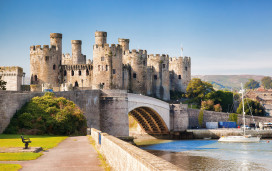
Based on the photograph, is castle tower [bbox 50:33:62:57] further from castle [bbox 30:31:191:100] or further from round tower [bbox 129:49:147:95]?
round tower [bbox 129:49:147:95]

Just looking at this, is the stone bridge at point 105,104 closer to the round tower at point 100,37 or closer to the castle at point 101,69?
the castle at point 101,69

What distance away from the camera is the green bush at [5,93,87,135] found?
32.3 metres

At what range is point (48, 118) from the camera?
111 feet

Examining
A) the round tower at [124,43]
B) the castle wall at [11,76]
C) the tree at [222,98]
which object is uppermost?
the round tower at [124,43]

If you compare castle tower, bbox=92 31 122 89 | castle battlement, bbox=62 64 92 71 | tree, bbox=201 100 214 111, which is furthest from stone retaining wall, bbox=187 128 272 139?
castle battlement, bbox=62 64 92 71

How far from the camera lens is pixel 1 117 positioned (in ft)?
101

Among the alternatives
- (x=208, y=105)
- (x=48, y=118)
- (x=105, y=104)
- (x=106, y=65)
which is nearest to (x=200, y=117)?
(x=208, y=105)

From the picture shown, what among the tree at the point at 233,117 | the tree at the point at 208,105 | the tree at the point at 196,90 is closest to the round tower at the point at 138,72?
the tree at the point at 208,105

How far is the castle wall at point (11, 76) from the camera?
54375 millimetres

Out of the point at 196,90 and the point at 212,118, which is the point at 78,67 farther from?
the point at 196,90

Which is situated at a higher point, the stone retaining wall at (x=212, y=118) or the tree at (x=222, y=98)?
the tree at (x=222, y=98)

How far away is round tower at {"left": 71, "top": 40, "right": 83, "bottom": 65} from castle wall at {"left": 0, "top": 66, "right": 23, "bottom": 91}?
16469 mm

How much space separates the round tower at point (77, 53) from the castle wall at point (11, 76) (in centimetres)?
1647

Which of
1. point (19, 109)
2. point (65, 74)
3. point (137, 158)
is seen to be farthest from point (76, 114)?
point (65, 74)
